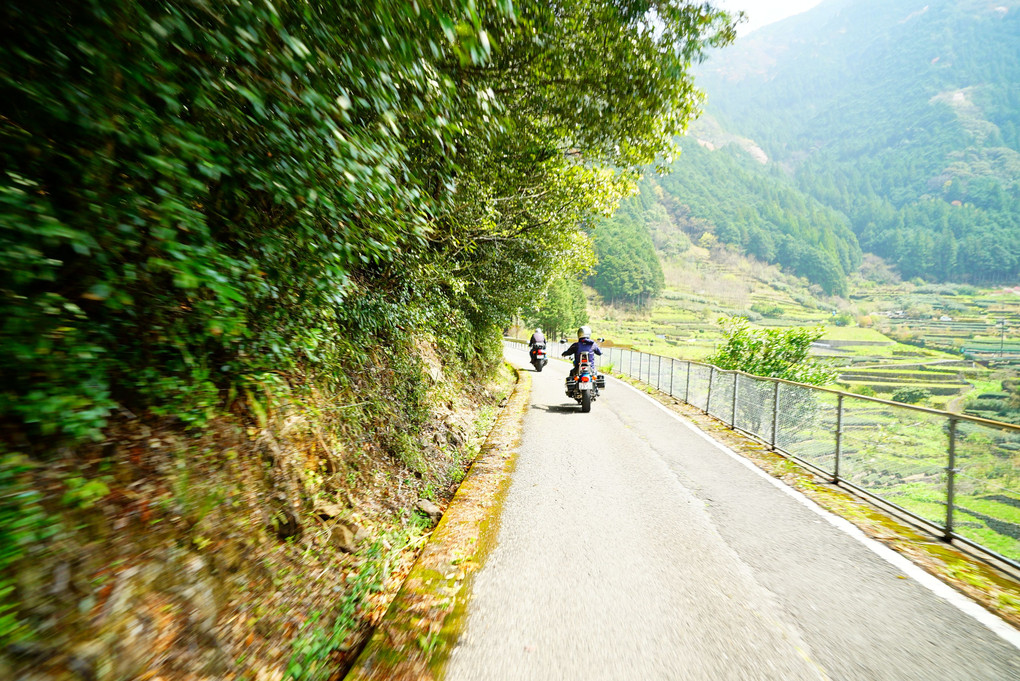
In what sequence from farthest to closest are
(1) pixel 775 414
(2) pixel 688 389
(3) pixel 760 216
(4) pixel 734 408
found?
1. (3) pixel 760 216
2. (2) pixel 688 389
3. (4) pixel 734 408
4. (1) pixel 775 414

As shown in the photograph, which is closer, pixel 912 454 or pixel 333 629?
pixel 333 629

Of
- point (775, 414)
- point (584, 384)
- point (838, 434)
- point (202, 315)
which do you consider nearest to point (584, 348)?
point (584, 384)

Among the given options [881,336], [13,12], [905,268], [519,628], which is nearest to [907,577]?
[519,628]

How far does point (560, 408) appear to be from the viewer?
1043 centimetres

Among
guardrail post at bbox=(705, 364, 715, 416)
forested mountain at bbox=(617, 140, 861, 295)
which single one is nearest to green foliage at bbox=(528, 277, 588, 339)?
guardrail post at bbox=(705, 364, 715, 416)

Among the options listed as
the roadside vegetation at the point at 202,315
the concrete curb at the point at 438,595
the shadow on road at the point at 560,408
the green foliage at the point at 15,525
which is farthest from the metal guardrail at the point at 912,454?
the green foliage at the point at 15,525

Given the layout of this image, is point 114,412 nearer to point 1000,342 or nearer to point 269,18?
point 269,18

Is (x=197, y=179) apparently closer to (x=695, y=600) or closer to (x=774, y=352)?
(x=695, y=600)

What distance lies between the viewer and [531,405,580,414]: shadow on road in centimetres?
999

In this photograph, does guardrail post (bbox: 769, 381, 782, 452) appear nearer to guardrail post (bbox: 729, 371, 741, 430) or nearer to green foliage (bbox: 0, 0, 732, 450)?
guardrail post (bbox: 729, 371, 741, 430)

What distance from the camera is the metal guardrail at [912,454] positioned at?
11.6ft

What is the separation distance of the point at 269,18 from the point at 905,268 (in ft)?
635

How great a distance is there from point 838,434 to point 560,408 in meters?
5.93

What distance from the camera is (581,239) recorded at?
13281 mm
